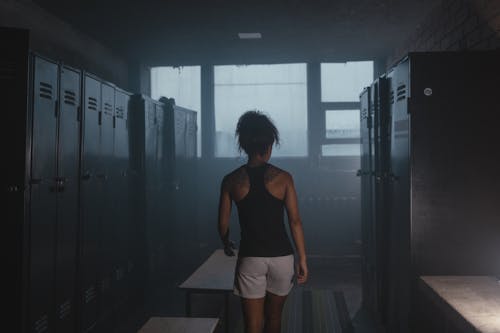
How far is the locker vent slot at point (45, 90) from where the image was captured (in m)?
2.44

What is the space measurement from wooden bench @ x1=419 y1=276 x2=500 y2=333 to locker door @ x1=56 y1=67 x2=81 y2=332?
2.03m

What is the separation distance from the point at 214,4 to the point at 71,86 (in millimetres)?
1446

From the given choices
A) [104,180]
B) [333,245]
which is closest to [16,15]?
[104,180]

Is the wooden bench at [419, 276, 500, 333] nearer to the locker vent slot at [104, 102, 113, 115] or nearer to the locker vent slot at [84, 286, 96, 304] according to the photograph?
the locker vent slot at [84, 286, 96, 304]

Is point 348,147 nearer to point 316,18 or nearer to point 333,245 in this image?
point 333,245

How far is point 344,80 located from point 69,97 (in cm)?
387

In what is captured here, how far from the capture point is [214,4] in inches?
145

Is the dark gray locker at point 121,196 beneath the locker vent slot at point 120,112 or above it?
beneath

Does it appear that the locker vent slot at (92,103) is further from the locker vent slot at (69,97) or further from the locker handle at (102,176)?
the locker handle at (102,176)

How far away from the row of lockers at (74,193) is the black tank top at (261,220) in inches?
46.2

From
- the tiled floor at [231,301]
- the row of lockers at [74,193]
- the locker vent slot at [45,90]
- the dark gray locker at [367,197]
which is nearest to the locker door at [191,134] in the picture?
the row of lockers at [74,193]

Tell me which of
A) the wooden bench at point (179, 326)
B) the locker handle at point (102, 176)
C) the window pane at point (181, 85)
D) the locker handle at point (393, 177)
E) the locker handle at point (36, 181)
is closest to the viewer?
the wooden bench at point (179, 326)

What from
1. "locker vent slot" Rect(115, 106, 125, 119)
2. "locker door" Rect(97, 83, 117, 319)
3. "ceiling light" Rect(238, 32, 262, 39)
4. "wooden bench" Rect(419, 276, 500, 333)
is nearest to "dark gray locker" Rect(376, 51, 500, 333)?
"wooden bench" Rect(419, 276, 500, 333)

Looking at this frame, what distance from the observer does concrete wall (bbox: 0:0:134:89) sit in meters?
3.41
